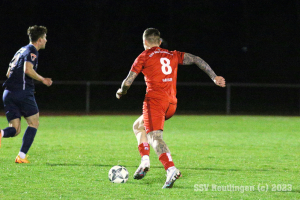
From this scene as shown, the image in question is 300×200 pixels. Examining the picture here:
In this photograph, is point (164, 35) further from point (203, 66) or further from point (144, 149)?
point (203, 66)

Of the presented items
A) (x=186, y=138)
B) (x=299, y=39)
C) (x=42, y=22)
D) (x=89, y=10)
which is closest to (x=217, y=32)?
(x=299, y=39)

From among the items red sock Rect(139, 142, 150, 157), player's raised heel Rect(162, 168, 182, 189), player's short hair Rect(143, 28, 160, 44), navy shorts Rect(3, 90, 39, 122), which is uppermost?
player's short hair Rect(143, 28, 160, 44)

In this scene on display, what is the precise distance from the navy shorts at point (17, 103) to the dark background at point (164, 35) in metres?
24.2

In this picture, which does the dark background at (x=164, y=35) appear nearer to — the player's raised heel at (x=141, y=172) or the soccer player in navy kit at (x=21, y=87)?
the soccer player in navy kit at (x=21, y=87)

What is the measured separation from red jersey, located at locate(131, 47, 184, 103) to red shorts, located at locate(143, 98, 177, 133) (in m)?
0.08

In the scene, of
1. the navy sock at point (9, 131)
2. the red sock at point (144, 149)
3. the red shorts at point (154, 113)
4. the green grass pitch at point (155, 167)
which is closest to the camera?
the green grass pitch at point (155, 167)

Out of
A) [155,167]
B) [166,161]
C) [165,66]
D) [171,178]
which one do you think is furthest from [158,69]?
[155,167]

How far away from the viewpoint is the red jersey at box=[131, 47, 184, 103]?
19.2 feet

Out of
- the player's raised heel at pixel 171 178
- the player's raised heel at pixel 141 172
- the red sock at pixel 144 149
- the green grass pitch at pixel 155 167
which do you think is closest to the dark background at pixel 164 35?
the green grass pitch at pixel 155 167

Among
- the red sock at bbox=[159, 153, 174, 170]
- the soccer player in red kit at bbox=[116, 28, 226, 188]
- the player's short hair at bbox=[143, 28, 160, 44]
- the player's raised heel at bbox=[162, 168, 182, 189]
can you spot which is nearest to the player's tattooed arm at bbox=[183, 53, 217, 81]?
the soccer player in red kit at bbox=[116, 28, 226, 188]

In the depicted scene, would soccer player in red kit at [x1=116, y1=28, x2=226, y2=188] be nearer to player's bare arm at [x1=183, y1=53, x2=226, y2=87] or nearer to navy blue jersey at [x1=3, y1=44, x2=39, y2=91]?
player's bare arm at [x1=183, y1=53, x2=226, y2=87]

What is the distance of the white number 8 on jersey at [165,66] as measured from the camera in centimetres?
589

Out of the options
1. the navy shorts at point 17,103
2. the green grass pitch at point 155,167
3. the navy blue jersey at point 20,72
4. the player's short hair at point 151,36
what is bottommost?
the green grass pitch at point 155,167

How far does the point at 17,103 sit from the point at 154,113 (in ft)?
8.48
